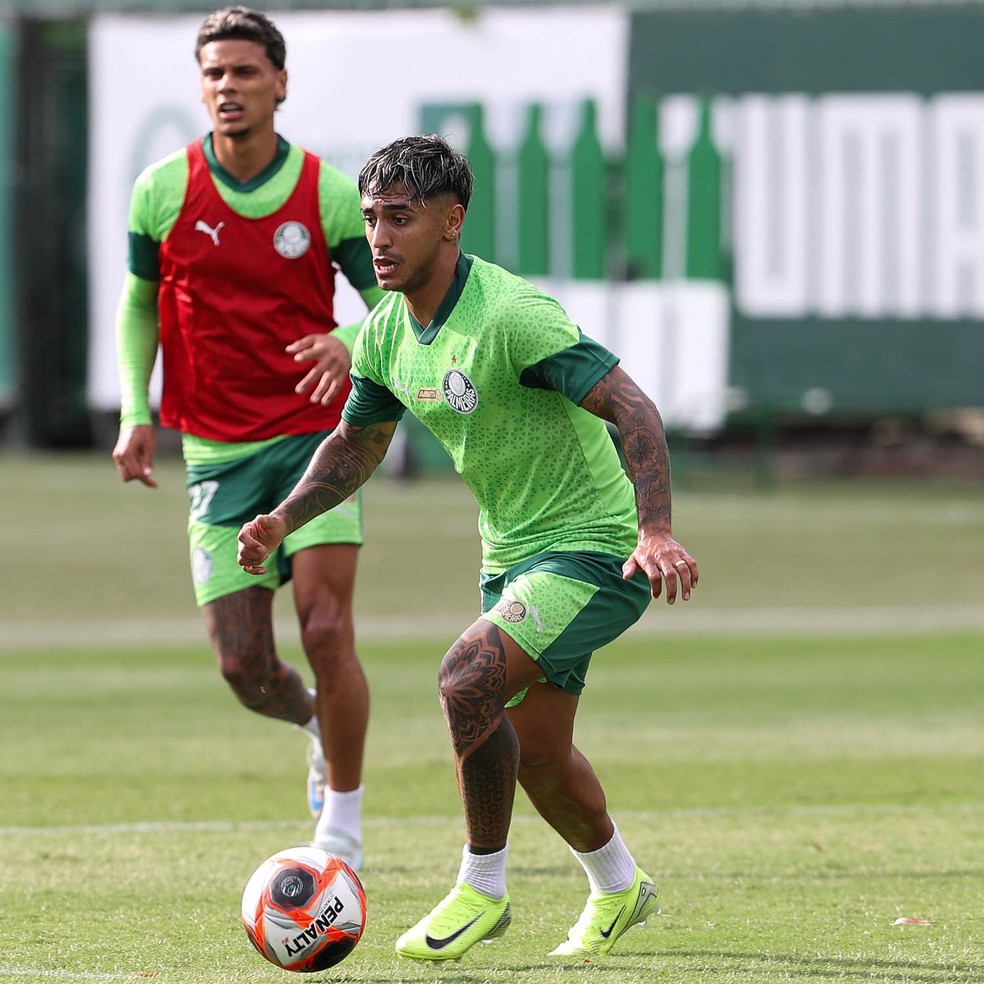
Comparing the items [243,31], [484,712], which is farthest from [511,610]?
[243,31]

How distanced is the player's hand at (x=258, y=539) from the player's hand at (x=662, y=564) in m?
1.09

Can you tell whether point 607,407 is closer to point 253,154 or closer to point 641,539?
point 641,539

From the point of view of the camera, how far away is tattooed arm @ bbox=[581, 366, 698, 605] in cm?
496

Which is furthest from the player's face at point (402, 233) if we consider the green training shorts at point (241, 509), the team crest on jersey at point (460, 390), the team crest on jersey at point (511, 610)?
the green training shorts at point (241, 509)

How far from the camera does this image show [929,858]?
22.3 ft

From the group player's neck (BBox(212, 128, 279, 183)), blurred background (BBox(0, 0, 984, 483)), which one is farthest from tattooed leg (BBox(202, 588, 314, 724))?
blurred background (BBox(0, 0, 984, 483))

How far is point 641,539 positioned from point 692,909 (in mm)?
1554

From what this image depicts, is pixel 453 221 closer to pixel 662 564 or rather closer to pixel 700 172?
pixel 662 564

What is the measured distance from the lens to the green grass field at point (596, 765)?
5.50 m

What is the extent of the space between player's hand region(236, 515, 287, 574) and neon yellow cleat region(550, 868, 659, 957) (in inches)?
52.5

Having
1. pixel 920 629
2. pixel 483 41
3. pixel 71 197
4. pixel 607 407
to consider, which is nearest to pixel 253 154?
pixel 607 407

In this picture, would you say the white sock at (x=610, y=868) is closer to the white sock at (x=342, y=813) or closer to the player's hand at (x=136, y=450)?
the white sock at (x=342, y=813)

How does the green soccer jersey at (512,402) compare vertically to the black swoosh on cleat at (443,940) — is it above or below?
above

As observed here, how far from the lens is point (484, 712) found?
16.9ft
